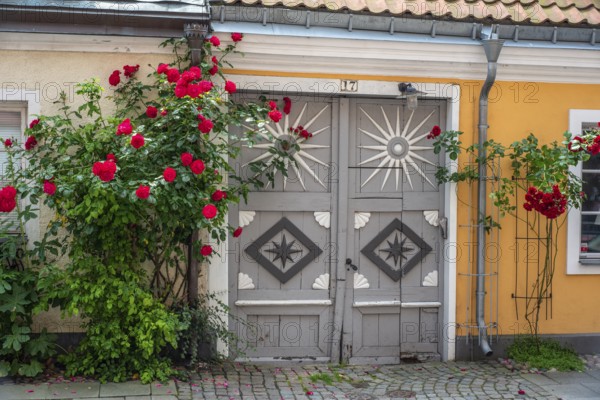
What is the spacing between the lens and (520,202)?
8852mm

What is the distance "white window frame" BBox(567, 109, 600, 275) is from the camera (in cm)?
890

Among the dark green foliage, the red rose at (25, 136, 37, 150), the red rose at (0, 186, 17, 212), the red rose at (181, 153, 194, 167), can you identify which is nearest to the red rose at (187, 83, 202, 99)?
the red rose at (181, 153, 194, 167)

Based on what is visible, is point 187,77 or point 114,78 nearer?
point 187,77

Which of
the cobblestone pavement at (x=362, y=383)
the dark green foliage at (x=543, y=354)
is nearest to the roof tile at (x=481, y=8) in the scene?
the dark green foliage at (x=543, y=354)

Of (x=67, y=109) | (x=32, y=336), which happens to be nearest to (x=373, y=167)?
(x=67, y=109)

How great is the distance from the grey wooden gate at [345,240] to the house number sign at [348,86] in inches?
6.4

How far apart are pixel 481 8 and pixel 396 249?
2.56m

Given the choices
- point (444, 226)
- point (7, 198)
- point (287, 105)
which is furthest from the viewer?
point (444, 226)

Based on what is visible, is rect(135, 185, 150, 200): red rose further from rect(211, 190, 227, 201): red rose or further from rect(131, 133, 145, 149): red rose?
rect(211, 190, 227, 201): red rose

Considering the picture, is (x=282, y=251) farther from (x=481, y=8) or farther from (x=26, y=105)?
(x=481, y=8)

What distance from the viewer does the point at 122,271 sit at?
7.43 m

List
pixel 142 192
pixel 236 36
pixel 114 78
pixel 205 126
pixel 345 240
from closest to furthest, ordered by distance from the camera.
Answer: pixel 142 192 < pixel 205 126 < pixel 114 78 < pixel 236 36 < pixel 345 240

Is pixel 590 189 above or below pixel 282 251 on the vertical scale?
above

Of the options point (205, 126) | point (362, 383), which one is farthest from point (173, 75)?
point (362, 383)
